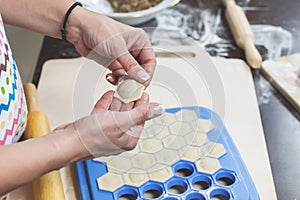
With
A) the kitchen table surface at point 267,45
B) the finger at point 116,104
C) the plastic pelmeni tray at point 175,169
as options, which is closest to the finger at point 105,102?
the finger at point 116,104

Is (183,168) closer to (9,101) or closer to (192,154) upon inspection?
(192,154)

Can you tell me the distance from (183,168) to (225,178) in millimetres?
68

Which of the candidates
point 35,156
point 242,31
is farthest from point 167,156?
point 242,31

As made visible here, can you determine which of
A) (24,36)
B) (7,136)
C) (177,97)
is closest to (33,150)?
(7,136)

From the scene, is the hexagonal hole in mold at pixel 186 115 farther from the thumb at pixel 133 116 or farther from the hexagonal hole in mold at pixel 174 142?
the thumb at pixel 133 116

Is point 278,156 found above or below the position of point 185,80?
below

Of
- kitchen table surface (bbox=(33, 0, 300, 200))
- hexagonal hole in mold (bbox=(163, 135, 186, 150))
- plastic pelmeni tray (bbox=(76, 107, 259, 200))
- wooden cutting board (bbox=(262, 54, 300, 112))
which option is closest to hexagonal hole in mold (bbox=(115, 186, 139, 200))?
plastic pelmeni tray (bbox=(76, 107, 259, 200))

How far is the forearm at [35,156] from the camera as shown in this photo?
1.88ft

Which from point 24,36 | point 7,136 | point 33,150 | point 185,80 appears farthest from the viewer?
point 24,36

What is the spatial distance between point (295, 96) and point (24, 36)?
857mm

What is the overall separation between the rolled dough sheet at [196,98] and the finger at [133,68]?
0.36 feet

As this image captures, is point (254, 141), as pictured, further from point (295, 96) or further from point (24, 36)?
point (24, 36)

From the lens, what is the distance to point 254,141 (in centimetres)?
82

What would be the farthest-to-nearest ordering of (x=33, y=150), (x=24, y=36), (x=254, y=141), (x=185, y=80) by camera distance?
(x=24, y=36)
(x=185, y=80)
(x=254, y=141)
(x=33, y=150)
